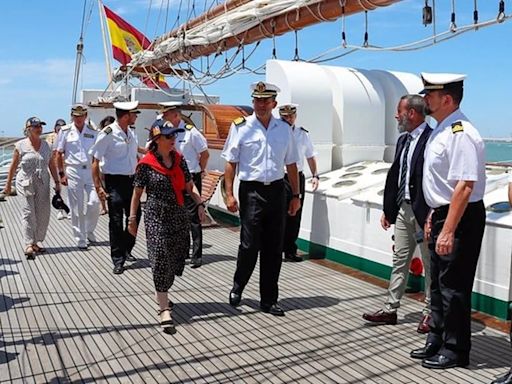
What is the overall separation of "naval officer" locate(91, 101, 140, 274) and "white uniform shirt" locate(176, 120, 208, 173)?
544mm

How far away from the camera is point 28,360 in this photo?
3510 mm

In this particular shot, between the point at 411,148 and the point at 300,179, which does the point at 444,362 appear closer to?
the point at 411,148

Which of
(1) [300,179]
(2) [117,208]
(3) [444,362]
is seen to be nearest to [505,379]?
(3) [444,362]

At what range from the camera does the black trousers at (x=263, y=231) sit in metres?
4.55

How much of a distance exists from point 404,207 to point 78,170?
4.27m

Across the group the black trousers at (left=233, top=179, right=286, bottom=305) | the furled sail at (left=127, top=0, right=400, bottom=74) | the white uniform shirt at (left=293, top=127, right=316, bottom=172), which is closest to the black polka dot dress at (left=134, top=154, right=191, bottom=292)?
the black trousers at (left=233, top=179, right=286, bottom=305)

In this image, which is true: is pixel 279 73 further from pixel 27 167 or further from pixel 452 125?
pixel 452 125

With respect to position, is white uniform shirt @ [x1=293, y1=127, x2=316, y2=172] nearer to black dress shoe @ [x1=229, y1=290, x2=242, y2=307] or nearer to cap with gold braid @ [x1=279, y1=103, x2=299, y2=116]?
cap with gold braid @ [x1=279, y1=103, x2=299, y2=116]

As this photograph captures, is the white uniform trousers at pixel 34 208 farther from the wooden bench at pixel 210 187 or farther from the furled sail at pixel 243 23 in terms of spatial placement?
the furled sail at pixel 243 23

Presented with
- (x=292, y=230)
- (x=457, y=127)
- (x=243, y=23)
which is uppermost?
(x=243, y=23)

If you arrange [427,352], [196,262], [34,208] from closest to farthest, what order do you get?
1. [427,352]
2. [196,262]
3. [34,208]

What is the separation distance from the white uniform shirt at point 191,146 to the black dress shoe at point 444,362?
136 inches

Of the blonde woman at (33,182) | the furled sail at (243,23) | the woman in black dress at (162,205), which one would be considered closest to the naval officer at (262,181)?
the woman in black dress at (162,205)

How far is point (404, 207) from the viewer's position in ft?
A: 13.6
